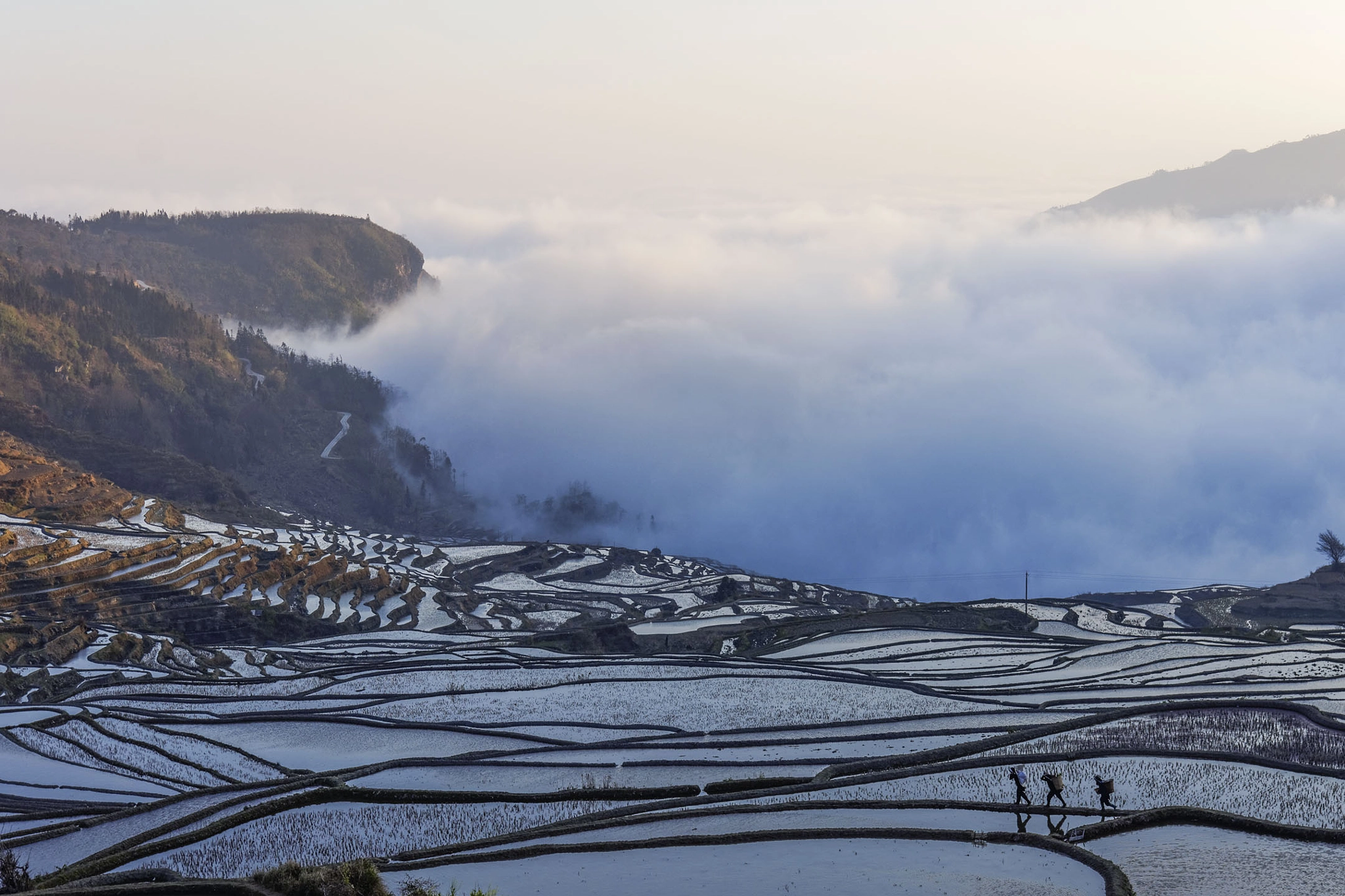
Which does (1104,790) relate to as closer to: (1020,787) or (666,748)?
(1020,787)

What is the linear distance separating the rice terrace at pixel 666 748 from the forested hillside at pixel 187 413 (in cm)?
5234

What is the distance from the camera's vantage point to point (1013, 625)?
62.1 meters

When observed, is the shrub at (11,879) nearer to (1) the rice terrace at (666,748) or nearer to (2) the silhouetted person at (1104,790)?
(1) the rice terrace at (666,748)

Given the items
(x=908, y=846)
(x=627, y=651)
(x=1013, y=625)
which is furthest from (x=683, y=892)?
(x=1013, y=625)

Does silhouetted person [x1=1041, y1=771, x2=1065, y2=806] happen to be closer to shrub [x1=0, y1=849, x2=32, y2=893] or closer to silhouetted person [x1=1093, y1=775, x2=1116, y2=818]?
silhouetted person [x1=1093, y1=775, x2=1116, y2=818]

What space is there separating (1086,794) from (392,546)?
96.0 m

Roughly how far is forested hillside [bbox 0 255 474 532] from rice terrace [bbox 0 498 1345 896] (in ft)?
172

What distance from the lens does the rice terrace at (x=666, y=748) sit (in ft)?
64.8

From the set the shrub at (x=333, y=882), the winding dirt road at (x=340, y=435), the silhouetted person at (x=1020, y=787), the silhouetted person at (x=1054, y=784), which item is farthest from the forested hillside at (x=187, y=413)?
the silhouetted person at (x=1054, y=784)

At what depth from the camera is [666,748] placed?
3108 cm

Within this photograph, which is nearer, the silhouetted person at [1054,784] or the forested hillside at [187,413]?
the silhouetted person at [1054,784]

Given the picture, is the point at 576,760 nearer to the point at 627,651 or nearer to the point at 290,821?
the point at 290,821

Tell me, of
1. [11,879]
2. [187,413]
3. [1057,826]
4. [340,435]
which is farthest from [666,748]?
[340,435]

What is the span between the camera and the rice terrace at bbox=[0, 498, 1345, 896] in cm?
1977
